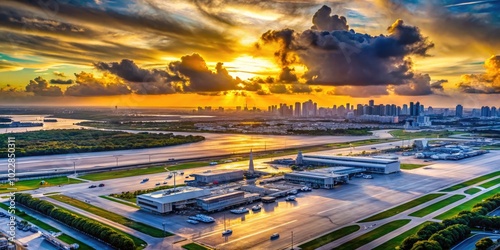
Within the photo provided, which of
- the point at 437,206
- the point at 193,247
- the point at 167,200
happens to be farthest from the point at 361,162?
the point at 193,247

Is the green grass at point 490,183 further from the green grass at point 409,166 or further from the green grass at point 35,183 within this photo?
the green grass at point 35,183

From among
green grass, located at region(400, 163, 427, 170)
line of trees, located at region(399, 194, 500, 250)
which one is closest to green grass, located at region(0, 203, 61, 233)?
line of trees, located at region(399, 194, 500, 250)

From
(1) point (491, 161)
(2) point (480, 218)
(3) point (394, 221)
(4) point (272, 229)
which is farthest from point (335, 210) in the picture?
(1) point (491, 161)

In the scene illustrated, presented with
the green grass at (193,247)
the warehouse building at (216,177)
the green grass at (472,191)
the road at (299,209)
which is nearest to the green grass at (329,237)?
the road at (299,209)

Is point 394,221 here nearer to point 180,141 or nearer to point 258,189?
point 258,189

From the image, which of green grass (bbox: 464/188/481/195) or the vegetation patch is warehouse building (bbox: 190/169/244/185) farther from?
the vegetation patch

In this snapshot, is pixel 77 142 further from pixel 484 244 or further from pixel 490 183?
pixel 484 244
